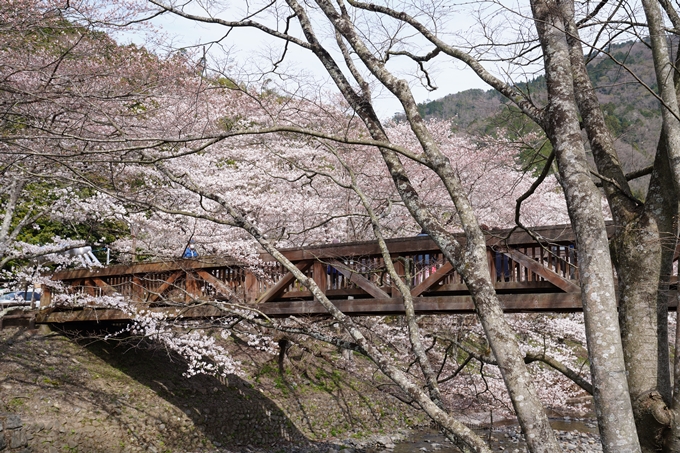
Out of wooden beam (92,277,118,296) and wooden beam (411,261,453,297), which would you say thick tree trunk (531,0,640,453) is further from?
wooden beam (92,277,118,296)

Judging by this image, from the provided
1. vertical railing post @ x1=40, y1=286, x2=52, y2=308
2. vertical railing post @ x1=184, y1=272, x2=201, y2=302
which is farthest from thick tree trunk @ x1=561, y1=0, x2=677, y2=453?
vertical railing post @ x1=40, y1=286, x2=52, y2=308

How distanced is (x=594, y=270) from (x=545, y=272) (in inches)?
127

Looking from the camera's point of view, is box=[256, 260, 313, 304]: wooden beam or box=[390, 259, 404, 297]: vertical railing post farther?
box=[256, 260, 313, 304]: wooden beam

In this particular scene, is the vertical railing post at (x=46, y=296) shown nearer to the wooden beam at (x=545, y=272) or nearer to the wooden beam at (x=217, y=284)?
the wooden beam at (x=217, y=284)

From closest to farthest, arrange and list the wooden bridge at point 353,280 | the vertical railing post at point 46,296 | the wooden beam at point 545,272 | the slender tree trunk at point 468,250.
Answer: the slender tree trunk at point 468,250 < the wooden beam at point 545,272 < the wooden bridge at point 353,280 < the vertical railing post at point 46,296

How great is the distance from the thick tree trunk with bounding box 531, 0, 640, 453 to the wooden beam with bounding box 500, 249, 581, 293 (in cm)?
295

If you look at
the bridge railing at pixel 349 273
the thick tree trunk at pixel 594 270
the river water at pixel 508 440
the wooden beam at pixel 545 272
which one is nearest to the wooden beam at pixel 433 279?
the bridge railing at pixel 349 273

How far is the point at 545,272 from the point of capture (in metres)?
6.58

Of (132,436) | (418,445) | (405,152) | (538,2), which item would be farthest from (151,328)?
(538,2)

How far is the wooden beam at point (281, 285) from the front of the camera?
8781mm

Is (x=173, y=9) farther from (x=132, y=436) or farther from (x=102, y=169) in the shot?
(x=132, y=436)

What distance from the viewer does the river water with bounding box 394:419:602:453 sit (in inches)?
492

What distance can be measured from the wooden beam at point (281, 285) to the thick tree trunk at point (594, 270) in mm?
5346

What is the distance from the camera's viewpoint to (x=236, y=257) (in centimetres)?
973
